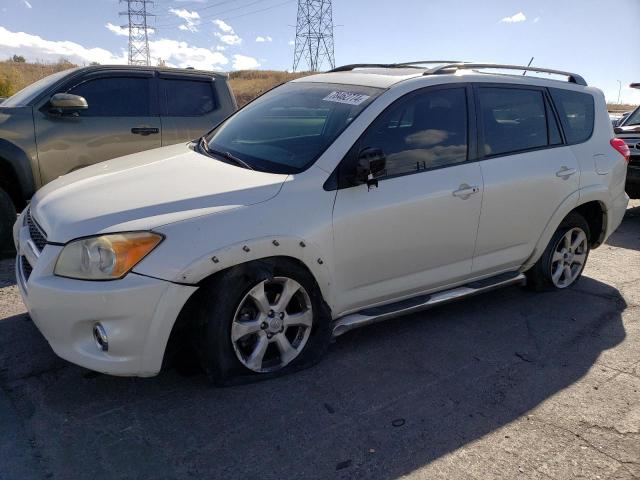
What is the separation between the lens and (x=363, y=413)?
3.09m

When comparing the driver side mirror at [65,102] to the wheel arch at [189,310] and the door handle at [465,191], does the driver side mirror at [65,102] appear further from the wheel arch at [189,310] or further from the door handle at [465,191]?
the door handle at [465,191]

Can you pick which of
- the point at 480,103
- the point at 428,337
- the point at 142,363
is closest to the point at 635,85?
the point at 480,103

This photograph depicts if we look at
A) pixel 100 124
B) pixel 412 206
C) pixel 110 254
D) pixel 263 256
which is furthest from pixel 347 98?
pixel 100 124

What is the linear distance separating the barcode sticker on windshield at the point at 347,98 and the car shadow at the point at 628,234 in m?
4.57

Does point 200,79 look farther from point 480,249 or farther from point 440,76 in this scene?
point 480,249

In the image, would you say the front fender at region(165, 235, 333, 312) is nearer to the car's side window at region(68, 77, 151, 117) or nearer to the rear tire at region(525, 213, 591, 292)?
the rear tire at region(525, 213, 591, 292)

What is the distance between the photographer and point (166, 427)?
2895 mm

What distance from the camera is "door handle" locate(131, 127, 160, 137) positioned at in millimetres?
6242

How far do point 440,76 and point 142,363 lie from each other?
2622mm

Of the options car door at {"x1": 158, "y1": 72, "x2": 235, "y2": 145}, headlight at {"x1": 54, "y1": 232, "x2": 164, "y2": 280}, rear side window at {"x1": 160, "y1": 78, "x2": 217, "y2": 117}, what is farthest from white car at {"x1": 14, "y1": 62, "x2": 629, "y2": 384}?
rear side window at {"x1": 160, "y1": 78, "x2": 217, "y2": 117}

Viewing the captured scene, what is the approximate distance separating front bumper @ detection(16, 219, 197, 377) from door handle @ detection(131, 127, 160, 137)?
3533 mm

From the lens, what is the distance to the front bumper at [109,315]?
9.11 feet

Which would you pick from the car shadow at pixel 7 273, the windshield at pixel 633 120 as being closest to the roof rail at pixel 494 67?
the car shadow at pixel 7 273

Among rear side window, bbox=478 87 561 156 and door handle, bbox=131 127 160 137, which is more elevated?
rear side window, bbox=478 87 561 156
